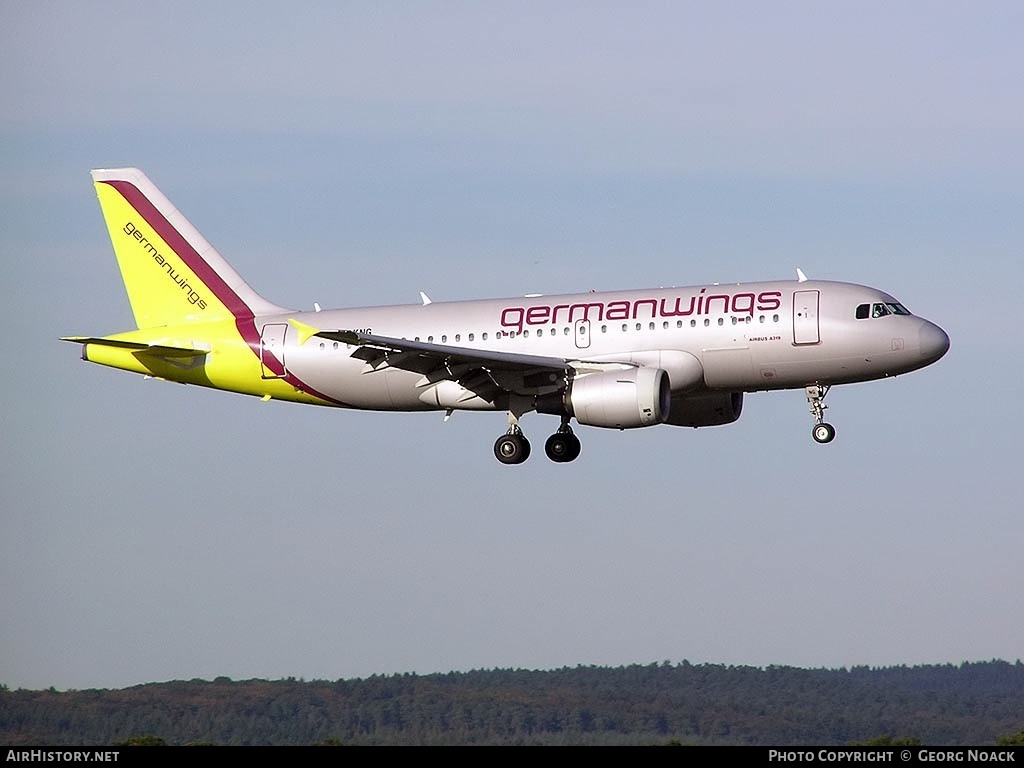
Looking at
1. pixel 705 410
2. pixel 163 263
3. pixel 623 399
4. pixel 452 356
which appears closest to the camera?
pixel 623 399

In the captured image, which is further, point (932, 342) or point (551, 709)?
point (932, 342)

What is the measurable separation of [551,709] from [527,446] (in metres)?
10.3

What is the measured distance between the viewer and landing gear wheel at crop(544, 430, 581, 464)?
6181 centimetres

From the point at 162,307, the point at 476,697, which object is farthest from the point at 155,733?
the point at 162,307

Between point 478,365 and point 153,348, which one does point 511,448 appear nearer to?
point 478,365

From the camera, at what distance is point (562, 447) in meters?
61.8

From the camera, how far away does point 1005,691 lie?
2393 inches

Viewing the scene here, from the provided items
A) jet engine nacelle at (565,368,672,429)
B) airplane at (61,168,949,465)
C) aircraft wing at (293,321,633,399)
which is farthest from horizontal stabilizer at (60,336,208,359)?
jet engine nacelle at (565,368,672,429)

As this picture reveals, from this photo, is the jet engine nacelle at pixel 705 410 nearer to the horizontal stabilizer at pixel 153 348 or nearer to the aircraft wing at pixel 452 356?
the aircraft wing at pixel 452 356

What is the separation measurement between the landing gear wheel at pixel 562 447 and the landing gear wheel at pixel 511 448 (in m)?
0.87

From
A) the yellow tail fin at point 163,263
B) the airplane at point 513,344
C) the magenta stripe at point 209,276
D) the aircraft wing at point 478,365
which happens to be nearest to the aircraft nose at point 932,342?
the airplane at point 513,344

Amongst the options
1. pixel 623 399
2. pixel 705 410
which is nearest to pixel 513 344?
pixel 623 399

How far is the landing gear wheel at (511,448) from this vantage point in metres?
61.4
